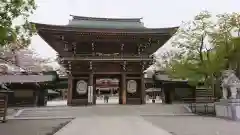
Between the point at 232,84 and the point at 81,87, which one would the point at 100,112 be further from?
the point at 232,84

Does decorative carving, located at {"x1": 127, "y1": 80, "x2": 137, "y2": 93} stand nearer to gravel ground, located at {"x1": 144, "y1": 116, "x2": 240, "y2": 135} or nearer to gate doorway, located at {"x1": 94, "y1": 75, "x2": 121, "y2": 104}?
gate doorway, located at {"x1": 94, "y1": 75, "x2": 121, "y2": 104}

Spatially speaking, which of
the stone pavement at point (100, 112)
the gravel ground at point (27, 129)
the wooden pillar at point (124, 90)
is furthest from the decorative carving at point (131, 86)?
the gravel ground at point (27, 129)

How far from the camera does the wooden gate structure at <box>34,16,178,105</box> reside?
29641mm

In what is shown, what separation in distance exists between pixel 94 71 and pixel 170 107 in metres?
9.63

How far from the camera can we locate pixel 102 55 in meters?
30.5

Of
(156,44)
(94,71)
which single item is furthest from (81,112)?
(156,44)

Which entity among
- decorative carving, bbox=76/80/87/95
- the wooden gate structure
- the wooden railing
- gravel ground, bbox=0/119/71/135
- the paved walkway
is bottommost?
gravel ground, bbox=0/119/71/135

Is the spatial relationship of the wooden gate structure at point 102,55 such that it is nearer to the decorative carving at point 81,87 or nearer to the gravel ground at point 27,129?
the decorative carving at point 81,87

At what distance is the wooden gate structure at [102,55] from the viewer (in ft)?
97.2

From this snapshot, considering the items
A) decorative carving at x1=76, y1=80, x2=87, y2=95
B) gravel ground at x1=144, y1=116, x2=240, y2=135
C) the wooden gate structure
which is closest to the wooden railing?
gravel ground at x1=144, y1=116, x2=240, y2=135

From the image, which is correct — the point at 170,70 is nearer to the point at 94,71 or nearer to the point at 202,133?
the point at 94,71

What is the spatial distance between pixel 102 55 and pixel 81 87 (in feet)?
14.1

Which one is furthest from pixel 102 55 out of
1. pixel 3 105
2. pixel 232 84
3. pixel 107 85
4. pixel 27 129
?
pixel 107 85

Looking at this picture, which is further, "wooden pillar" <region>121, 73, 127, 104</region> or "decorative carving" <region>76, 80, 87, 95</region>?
"wooden pillar" <region>121, 73, 127, 104</region>
